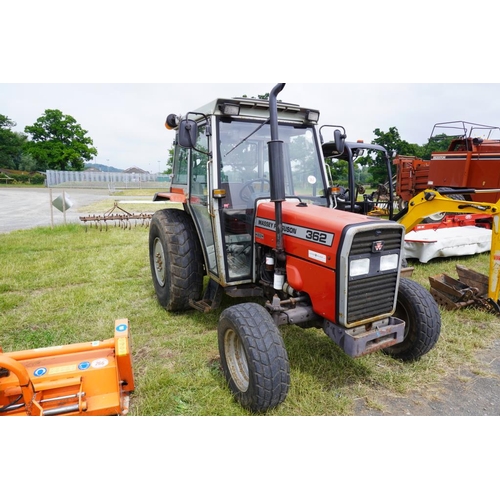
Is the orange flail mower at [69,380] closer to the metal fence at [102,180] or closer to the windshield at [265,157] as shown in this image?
the windshield at [265,157]

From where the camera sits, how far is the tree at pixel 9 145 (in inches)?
2160

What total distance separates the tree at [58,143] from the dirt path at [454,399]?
184ft

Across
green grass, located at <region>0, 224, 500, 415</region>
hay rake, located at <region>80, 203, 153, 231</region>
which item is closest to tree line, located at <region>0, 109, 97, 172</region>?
hay rake, located at <region>80, 203, 153, 231</region>

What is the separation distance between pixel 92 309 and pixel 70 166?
5418cm

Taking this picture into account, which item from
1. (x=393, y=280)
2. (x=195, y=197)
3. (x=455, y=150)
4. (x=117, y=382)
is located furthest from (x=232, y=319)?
(x=455, y=150)

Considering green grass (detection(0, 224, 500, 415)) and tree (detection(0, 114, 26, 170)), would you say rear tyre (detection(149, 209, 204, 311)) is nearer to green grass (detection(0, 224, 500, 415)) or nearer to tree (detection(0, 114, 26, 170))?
green grass (detection(0, 224, 500, 415))

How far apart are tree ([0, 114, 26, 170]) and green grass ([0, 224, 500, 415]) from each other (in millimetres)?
61537

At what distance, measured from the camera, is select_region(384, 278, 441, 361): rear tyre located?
9.43 feet

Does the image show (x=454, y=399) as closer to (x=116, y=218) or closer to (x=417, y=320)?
(x=417, y=320)

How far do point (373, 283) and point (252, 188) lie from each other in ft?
4.71

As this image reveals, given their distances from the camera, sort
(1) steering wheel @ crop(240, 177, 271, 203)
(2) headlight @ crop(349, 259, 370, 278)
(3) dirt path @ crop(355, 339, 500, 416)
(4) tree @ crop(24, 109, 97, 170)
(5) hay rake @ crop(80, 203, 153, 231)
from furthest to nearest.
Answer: (4) tree @ crop(24, 109, 97, 170)
(5) hay rake @ crop(80, 203, 153, 231)
(1) steering wheel @ crop(240, 177, 271, 203)
(3) dirt path @ crop(355, 339, 500, 416)
(2) headlight @ crop(349, 259, 370, 278)

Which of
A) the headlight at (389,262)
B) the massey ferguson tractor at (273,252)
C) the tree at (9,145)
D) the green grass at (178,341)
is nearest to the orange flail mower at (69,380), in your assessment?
the green grass at (178,341)

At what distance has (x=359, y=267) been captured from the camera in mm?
2424

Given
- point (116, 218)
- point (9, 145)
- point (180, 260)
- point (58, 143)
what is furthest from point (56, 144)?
point (180, 260)
